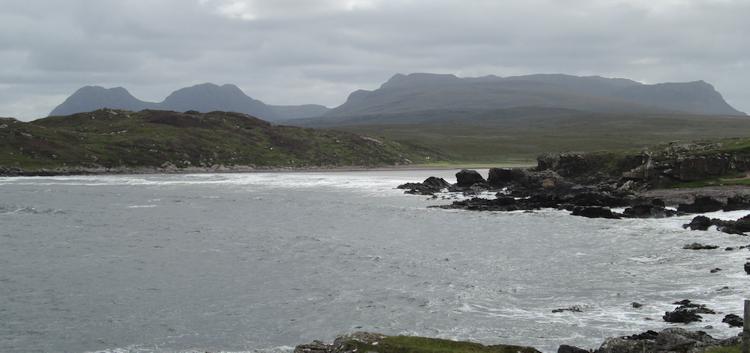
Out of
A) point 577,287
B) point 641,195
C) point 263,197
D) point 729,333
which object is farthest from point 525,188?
point 729,333

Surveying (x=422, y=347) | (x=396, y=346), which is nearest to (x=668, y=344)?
(x=422, y=347)

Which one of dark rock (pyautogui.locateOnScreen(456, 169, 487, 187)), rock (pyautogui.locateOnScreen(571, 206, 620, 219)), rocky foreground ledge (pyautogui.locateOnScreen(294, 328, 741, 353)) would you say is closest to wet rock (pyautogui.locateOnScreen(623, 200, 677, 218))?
rock (pyautogui.locateOnScreen(571, 206, 620, 219))

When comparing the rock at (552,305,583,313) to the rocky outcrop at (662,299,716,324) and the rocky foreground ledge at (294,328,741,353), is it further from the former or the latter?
the rocky foreground ledge at (294,328,741,353)

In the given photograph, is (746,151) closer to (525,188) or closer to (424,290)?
(525,188)

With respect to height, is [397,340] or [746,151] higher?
[746,151]

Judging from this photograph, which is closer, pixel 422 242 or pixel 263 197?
pixel 422 242

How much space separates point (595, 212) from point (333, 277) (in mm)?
41979

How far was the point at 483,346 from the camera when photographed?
24.7m

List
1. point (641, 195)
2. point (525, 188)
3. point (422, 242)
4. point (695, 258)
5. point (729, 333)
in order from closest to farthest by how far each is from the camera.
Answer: point (729, 333)
point (695, 258)
point (422, 242)
point (641, 195)
point (525, 188)

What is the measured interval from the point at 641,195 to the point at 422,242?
4035cm

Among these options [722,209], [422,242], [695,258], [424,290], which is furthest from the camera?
[722,209]

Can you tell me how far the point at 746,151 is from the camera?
89.2 meters

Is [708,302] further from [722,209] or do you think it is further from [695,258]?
[722,209]

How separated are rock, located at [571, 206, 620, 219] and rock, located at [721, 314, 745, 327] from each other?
144 ft
